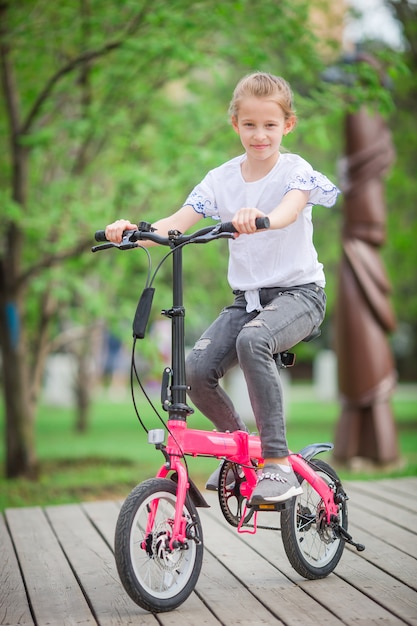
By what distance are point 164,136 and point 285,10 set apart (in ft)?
6.03

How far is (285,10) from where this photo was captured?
29.8 feet

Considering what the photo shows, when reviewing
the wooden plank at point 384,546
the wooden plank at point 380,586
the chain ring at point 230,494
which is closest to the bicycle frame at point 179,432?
the chain ring at point 230,494

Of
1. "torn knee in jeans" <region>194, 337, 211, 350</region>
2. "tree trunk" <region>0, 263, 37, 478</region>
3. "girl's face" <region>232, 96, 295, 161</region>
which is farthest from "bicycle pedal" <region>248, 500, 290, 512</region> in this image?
"tree trunk" <region>0, 263, 37, 478</region>

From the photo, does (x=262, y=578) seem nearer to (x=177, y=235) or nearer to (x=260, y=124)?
(x=177, y=235)

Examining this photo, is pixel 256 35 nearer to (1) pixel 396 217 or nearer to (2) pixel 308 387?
(1) pixel 396 217

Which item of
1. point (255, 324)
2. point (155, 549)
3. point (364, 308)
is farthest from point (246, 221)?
point (364, 308)

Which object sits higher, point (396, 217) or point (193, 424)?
point (396, 217)

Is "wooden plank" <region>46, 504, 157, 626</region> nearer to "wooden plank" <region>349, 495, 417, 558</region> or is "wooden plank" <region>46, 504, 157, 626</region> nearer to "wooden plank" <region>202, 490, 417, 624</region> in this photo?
"wooden plank" <region>202, 490, 417, 624</region>

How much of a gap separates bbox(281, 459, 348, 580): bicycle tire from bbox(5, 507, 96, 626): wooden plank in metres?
0.86

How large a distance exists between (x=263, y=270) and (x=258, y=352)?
42 cm

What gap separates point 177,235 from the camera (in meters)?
3.46

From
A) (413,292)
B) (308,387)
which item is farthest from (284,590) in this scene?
(308,387)

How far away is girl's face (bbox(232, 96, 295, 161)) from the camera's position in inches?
141

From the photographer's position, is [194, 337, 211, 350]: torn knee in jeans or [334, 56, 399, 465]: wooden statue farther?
[334, 56, 399, 465]: wooden statue
